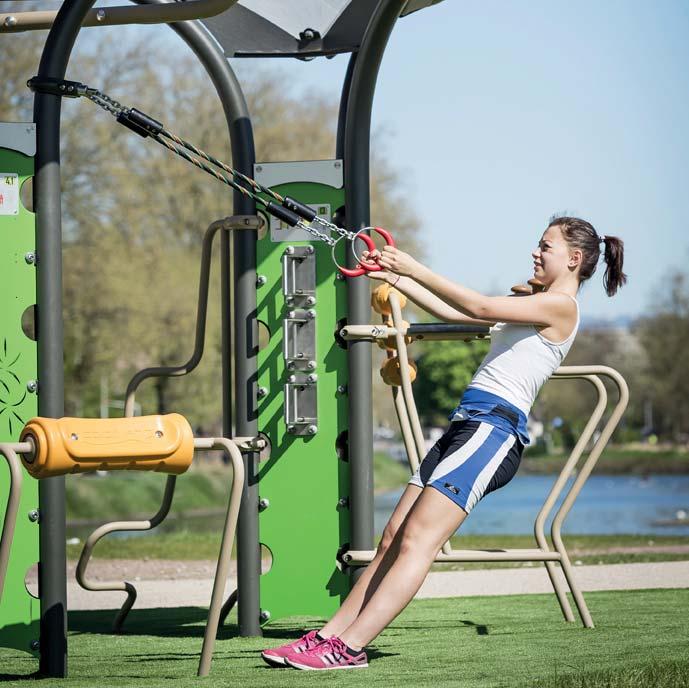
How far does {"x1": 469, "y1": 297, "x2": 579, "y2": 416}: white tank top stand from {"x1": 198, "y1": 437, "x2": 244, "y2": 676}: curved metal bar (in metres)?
0.89

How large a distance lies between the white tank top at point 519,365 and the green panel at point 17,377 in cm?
177

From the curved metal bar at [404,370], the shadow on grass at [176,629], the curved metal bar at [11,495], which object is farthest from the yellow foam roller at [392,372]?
the curved metal bar at [11,495]

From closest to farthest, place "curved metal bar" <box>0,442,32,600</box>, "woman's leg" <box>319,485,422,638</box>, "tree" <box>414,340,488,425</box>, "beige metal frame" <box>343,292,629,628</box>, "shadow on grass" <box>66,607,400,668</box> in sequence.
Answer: "curved metal bar" <box>0,442,32,600</box>
"woman's leg" <box>319,485,422,638</box>
"shadow on grass" <box>66,607,400,668</box>
"beige metal frame" <box>343,292,629,628</box>
"tree" <box>414,340,488,425</box>

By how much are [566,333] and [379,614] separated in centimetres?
120

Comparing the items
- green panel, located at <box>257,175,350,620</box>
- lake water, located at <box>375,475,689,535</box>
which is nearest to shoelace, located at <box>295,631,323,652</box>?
green panel, located at <box>257,175,350,620</box>

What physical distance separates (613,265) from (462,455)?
1.06 m

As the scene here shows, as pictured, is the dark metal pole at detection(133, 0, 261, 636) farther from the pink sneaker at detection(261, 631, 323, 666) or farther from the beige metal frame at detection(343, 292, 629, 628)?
the pink sneaker at detection(261, 631, 323, 666)

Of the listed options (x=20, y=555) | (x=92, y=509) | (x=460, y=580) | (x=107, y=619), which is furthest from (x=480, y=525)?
(x=20, y=555)

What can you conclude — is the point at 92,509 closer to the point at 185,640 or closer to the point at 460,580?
the point at 460,580

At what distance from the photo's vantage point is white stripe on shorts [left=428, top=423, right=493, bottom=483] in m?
4.28

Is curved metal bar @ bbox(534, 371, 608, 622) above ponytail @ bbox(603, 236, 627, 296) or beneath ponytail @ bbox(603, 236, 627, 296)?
beneath

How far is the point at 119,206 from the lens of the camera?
88.3 feet

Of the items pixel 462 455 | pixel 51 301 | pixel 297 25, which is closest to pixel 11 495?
pixel 51 301

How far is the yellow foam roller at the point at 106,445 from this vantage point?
3967 millimetres
